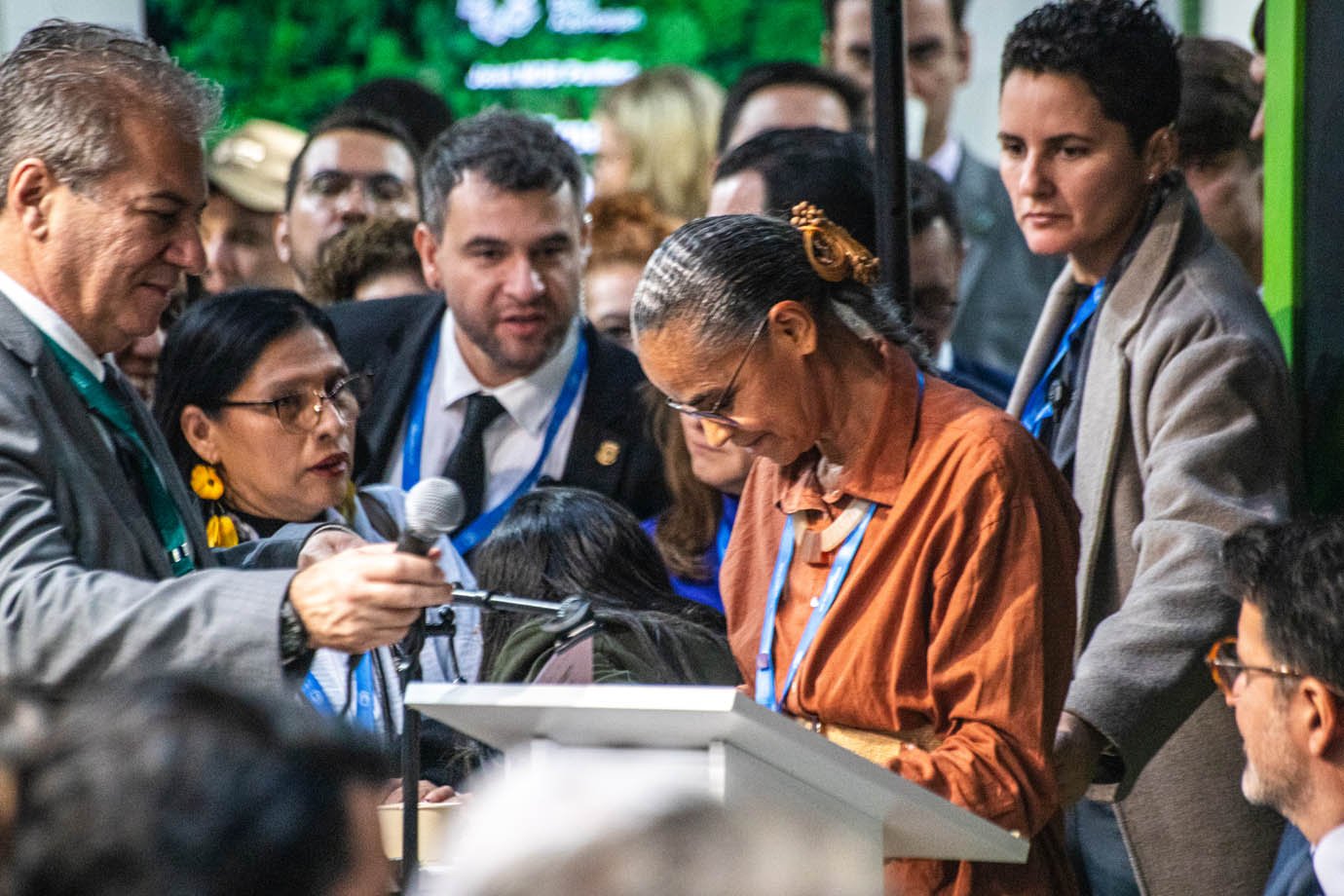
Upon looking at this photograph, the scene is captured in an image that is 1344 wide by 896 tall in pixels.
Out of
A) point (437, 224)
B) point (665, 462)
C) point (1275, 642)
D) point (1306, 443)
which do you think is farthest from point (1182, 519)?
point (437, 224)

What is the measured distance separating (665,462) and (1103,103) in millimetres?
1388

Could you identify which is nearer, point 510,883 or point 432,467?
point 510,883

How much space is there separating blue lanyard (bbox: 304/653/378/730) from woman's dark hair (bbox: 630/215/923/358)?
101cm

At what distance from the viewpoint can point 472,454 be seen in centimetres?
488

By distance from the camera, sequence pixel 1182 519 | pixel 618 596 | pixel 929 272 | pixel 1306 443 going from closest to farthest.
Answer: pixel 1182 519 < pixel 618 596 < pixel 1306 443 < pixel 929 272

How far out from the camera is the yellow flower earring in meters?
3.91

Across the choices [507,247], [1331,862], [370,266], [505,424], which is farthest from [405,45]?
[1331,862]

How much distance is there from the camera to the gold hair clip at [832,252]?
307 centimetres

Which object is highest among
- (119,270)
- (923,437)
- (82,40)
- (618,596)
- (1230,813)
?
(82,40)

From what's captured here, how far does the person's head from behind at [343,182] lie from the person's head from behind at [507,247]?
1.29 meters

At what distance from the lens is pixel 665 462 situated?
15.3ft

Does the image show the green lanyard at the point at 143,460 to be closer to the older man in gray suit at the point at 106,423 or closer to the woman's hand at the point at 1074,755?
the older man in gray suit at the point at 106,423

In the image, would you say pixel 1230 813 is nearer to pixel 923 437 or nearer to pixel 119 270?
pixel 923 437

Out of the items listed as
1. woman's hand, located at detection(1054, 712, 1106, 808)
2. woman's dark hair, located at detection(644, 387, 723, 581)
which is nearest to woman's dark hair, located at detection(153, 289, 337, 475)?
woman's dark hair, located at detection(644, 387, 723, 581)
